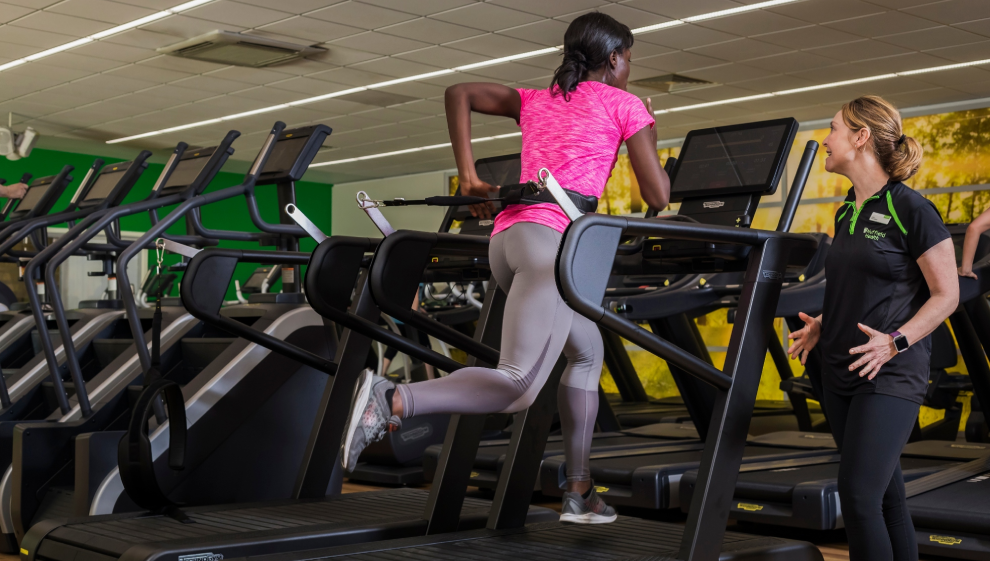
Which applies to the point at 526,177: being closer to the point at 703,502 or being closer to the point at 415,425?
the point at 703,502

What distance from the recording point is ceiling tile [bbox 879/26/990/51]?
6973mm

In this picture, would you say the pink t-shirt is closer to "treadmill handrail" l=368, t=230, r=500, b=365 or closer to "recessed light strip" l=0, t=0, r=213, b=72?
"treadmill handrail" l=368, t=230, r=500, b=365

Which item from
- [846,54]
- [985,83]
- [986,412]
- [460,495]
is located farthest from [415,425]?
[985,83]

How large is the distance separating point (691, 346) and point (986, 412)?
1.41 m

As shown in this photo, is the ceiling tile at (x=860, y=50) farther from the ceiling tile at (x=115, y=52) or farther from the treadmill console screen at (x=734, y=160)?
the ceiling tile at (x=115, y=52)

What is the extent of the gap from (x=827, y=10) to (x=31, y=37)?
19.3 ft

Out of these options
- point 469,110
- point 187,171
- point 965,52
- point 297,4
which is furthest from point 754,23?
point 469,110

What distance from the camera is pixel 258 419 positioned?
3861 mm

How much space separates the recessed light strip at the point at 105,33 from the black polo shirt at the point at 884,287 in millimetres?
5468

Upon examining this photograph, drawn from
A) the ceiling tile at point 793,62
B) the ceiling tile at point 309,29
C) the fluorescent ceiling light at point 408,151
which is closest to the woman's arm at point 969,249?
the ceiling tile at point 793,62

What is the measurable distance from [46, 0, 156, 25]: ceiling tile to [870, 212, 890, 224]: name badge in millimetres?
5851

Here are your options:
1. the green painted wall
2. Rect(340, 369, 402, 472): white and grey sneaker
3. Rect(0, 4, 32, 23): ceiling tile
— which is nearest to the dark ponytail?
Rect(340, 369, 402, 472): white and grey sneaker

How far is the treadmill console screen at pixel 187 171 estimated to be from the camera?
445cm

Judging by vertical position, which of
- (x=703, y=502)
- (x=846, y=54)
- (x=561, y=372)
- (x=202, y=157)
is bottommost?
(x=703, y=502)
